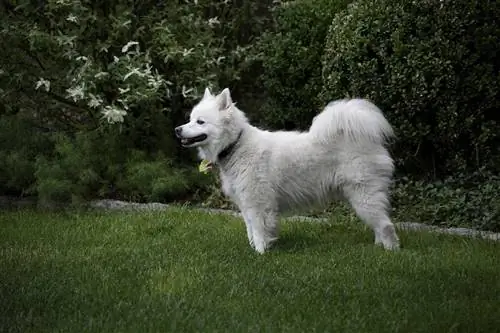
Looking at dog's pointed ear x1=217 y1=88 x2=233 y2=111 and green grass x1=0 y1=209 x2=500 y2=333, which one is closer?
green grass x1=0 y1=209 x2=500 y2=333

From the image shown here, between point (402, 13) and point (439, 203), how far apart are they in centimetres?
177

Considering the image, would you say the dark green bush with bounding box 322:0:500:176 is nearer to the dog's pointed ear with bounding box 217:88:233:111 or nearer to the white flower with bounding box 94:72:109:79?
the dog's pointed ear with bounding box 217:88:233:111

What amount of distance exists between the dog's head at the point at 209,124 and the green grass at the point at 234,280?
816 mm

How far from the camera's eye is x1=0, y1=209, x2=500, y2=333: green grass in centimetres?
A: 419

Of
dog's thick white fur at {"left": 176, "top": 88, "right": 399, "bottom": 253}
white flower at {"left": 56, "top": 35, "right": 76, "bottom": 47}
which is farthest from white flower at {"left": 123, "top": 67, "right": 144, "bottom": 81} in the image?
dog's thick white fur at {"left": 176, "top": 88, "right": 399, "bottom": 253}

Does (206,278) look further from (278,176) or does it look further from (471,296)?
(471,296)

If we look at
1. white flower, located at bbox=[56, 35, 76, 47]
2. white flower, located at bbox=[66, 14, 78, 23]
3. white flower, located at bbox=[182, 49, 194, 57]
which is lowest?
white flower, located at bbox=[182, 49, 194, 57]

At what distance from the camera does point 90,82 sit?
8.17 m

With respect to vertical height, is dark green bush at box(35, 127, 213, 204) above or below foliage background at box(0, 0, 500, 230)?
below

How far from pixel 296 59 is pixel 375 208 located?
11.5ft

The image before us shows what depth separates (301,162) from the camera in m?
5.92

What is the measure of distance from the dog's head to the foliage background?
201cm

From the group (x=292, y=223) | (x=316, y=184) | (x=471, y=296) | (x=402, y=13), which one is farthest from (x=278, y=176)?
(x=402, y=13)

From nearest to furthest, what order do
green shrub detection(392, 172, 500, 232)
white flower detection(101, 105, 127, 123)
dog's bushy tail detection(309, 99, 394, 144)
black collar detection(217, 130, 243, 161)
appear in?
dog's bushy tail detection(309, 99, 394, 144)
black collar detection(217, 130, 243, 161)
green shrub detection(392, 172, 500, 232)
white flower detection(101, 105, 127, 123)
